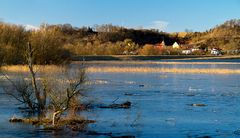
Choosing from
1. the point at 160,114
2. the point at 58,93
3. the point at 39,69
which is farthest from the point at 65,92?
the point at 39,69

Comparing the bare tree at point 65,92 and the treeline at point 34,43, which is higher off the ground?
the treeline at point 34,43

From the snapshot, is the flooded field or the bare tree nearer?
the flooded field

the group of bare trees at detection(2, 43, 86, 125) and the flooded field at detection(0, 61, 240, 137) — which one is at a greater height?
the group of bare trees at detection(2, 43, 86, 125)

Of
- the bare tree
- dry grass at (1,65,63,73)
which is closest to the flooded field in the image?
the bare tree

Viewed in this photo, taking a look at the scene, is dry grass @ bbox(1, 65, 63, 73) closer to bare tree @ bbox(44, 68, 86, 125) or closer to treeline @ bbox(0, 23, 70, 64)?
bare tree @ bbox(44, 68, 86, 125)

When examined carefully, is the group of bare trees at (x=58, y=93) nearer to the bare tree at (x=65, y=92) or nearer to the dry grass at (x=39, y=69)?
the bare tree at (x=65, y=92)

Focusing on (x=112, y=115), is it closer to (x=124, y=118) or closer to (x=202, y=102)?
(x=124, y=118)

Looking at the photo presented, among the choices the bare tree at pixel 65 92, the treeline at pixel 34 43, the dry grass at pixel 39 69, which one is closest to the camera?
the bare tree at pixel 65 92

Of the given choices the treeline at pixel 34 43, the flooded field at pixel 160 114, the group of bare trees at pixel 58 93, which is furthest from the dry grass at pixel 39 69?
the treeline at pixel 34 43

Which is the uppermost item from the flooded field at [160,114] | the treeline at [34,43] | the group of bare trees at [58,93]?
the treeline at [34,43]

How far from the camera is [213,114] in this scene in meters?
20.4

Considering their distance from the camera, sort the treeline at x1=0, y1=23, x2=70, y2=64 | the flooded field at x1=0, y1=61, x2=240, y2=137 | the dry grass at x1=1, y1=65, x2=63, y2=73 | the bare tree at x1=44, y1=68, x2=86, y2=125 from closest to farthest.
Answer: the flooded field at x1=0, y1=61, x2=240, y2=137, the bare tree at x1=44, y1=68, x2=86, y2=125, the dry grass at x1=1, y1=65, x2=63, y2=73, the treeline at x1=0, y1=23, x2=70, y2=64

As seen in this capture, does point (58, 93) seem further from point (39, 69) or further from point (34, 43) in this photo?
point (34, 43)

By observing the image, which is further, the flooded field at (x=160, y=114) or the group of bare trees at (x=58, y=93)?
the group of bare trees at (x=58, y=93)
